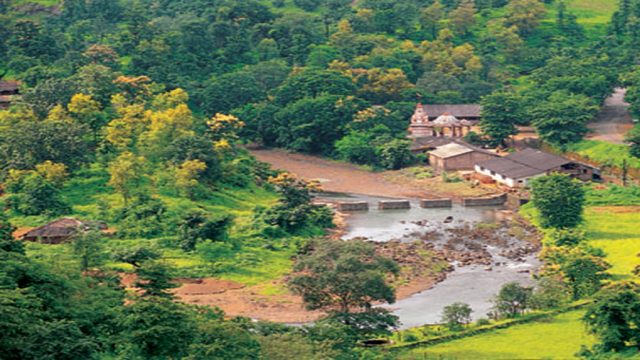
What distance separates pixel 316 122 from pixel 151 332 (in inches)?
1980

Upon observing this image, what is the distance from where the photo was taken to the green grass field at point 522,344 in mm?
43594

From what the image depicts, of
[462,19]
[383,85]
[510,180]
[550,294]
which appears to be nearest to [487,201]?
[510,180]

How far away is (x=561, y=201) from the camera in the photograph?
2473 inches

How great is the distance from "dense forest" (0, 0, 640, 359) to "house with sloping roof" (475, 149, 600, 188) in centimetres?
435

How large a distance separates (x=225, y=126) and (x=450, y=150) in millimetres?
16234

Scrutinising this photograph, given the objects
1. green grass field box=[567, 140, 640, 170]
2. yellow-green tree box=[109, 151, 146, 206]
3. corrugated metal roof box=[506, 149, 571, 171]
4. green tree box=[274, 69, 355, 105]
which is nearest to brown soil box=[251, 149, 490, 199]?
corrugated metal roof box=[506, 149, 571, 171]

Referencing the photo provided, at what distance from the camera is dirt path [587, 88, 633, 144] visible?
8388 centimetres

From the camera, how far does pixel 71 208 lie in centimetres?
6300

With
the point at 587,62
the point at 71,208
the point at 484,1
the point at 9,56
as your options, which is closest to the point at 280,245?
the point at 71,208

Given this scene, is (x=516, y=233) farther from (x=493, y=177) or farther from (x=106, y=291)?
(x=106, y=291)

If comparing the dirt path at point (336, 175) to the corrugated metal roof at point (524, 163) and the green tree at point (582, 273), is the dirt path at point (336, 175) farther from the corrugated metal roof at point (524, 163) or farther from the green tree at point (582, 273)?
the green tree at point (582, 273)

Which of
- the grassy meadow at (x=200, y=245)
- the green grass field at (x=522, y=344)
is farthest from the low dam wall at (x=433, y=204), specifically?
the green grass field at (x=522, y=344)

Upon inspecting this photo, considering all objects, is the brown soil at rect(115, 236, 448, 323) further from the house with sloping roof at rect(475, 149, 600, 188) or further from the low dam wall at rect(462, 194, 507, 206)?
the house with sloping roof at rect(475, 149, 600, 188)

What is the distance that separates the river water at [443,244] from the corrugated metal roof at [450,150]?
335 inches
